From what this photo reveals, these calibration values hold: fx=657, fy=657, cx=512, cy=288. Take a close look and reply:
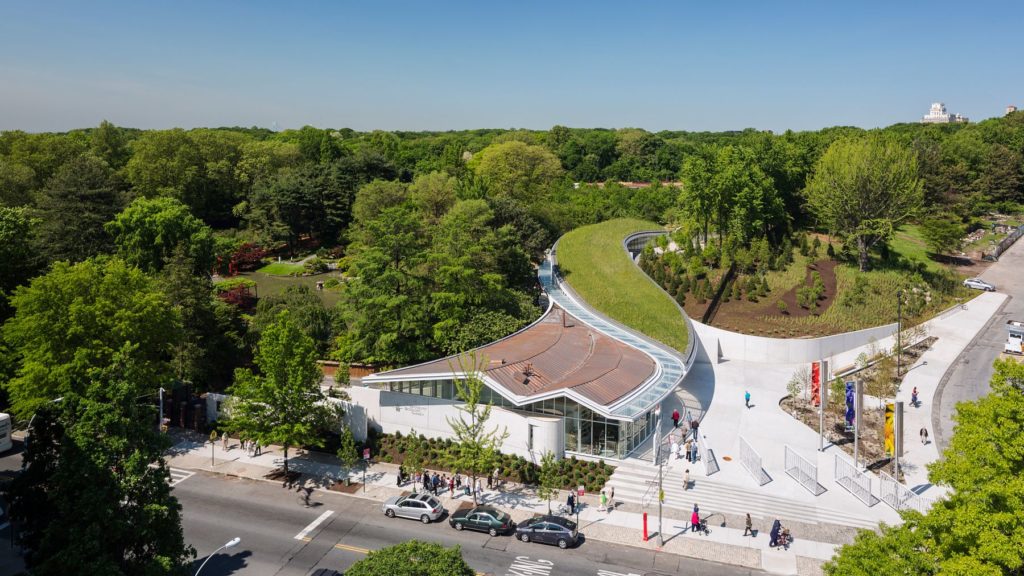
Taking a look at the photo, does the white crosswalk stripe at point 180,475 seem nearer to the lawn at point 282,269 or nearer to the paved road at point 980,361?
the paved road at point 980,361

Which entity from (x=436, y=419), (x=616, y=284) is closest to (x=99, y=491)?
(x=436, y=419)

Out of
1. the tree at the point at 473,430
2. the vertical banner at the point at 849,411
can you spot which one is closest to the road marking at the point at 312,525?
the tree at the point at 473,430

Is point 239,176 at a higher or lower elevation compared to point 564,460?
higher

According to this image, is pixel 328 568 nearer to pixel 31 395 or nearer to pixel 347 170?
pixel 31 395

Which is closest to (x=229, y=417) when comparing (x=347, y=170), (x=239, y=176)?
(x=347, y=170)

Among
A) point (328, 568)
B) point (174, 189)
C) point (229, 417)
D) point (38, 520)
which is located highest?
point (174, 189)

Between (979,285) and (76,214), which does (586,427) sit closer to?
Answer: (76,214)

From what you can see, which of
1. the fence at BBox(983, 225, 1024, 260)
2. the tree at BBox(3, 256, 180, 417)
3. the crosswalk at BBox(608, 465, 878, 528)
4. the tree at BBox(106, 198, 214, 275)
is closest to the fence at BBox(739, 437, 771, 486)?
the crosswalk at BBox(608, 465, 878, 528)
